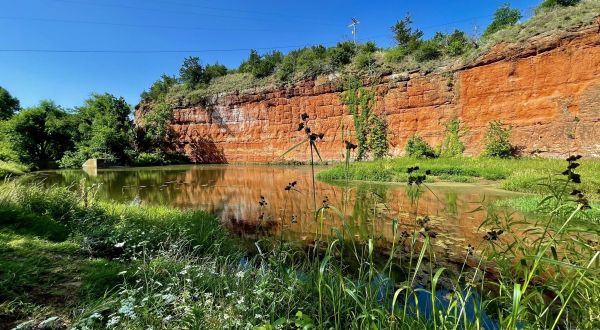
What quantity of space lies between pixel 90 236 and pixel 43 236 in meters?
0.64

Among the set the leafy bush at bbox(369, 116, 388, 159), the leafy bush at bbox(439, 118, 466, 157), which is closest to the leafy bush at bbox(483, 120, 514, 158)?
the leafy bush at bbox(439, 118, 466, 157)

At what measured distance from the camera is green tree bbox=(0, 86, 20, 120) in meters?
43.3

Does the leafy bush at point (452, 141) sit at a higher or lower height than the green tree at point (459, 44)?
lower

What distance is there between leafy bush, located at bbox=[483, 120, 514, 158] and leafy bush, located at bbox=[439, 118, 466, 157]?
1685 millimetres

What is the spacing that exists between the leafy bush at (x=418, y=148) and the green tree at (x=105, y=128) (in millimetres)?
29440

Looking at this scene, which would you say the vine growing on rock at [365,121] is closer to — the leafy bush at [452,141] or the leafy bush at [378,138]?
the leafy bush at [378,138]

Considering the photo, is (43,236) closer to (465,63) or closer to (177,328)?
(177,328)

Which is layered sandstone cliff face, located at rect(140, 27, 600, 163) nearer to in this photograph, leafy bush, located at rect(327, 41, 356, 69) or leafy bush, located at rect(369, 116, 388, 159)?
leafy bush, located at rect(369, 116, 388, 159)

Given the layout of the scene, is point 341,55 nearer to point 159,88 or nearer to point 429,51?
point 429,51

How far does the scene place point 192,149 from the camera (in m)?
39.3

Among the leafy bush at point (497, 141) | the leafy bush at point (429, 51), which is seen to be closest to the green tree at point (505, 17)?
the leafy bush at point (429, 51)

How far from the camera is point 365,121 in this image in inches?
1142

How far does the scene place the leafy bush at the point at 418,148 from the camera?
24.2m

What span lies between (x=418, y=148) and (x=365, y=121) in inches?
236
